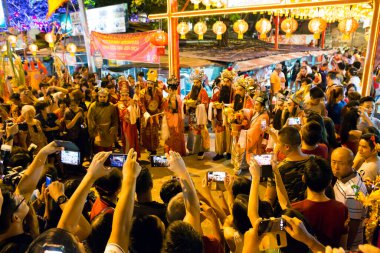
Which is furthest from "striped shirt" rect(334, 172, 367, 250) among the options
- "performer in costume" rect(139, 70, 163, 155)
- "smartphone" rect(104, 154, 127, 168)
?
"performer in costume" rect(139, 70, 163, 155)

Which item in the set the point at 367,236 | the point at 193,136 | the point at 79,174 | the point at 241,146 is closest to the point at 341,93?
the point at 241,146

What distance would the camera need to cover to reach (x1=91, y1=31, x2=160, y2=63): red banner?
8.61 m

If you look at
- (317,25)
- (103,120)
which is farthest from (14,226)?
(317,25)

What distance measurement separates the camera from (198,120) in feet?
23.0

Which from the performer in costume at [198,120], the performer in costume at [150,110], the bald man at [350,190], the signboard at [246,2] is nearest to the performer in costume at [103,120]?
the performer in costume at [150,110]

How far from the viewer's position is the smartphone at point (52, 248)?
4.60 feet

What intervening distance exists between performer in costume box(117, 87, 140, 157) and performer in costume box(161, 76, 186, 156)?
630 millimetres

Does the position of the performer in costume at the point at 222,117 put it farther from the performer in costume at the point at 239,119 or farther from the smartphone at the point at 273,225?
the smartphone at the point at 273,225

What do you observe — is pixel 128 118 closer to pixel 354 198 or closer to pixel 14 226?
pixel 14 226

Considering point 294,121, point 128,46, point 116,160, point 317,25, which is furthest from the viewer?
point 128,46

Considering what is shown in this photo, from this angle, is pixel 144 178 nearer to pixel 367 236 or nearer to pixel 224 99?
pixel 367 236

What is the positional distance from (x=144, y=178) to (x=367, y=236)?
73.6 inches

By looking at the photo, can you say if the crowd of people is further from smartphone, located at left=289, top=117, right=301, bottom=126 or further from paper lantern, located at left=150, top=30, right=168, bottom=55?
paper lantern, located at left=150, top=30, right=168, bottom=55

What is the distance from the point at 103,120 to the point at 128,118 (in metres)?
0.60
